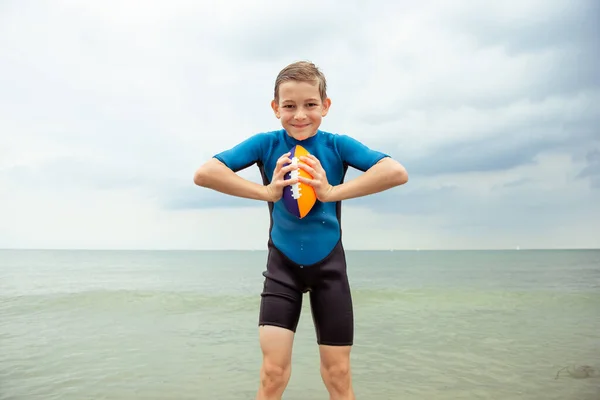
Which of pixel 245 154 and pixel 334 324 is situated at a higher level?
pixel 245 154

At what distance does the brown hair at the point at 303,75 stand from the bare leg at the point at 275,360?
4.54 feet

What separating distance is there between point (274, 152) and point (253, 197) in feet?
1.26

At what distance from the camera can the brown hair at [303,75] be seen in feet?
9.30

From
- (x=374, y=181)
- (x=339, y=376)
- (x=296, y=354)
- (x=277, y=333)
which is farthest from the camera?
(x=296, y=354)

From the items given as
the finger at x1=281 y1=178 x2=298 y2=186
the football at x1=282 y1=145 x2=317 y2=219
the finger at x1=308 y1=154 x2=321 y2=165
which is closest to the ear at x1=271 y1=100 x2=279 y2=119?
the football at x1=282 y1=145 x2=317 y2=219

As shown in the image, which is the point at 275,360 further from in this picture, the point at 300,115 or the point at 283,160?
the point at 300,115

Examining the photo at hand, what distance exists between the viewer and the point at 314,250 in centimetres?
298

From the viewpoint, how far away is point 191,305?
15.3m

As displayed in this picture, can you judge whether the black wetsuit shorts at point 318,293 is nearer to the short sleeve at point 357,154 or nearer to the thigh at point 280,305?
the thigh at point 280,305

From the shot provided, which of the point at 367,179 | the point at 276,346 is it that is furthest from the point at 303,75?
the point at 276,346

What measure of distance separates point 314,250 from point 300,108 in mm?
848

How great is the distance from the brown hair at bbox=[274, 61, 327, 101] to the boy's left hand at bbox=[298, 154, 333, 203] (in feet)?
1.41

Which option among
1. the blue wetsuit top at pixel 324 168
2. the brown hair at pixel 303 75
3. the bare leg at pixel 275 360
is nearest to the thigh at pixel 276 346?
the bare leg at pixel 275 360

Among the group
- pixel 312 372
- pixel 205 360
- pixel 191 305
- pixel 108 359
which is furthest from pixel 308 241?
pixel 191 305
